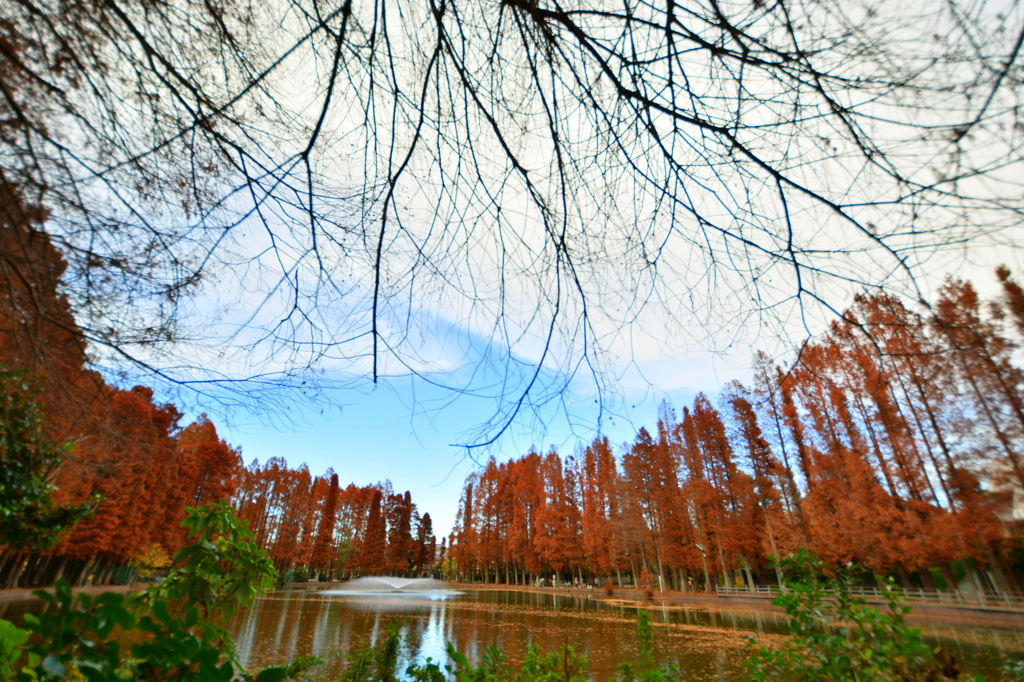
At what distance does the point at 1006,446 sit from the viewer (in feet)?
27.0

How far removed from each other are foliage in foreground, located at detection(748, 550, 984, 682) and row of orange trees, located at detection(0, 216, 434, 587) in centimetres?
289

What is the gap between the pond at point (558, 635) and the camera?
788 cm

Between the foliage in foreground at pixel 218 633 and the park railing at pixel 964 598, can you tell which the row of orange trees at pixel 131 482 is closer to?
the foliage in foreground at pixel 218 633

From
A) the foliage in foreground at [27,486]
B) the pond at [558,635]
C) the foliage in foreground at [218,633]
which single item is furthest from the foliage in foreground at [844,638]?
the foliage in foreground at [27,486]

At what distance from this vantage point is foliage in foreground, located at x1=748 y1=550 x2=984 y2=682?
78.2 inches

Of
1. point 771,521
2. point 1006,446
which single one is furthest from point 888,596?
point 771,521

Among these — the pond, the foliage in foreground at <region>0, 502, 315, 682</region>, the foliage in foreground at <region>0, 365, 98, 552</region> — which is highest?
the foliage in foreground at <region>0, 365, 98, 552</region>

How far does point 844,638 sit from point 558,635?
10299 millimetres

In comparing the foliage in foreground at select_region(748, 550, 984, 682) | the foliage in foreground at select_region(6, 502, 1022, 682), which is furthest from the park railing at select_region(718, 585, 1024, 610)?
the foliage in foreground at select_region(6, 502, 1022, 682)

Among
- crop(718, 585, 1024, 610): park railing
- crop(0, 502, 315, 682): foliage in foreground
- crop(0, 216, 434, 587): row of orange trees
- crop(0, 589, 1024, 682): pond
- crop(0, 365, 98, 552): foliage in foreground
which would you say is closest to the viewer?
crop(0, 502, 315, 682): foliage in foreground

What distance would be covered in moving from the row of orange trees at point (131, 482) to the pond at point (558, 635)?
3.87 metres

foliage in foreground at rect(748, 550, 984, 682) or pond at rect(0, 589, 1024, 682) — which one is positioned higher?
foliage in foreground at rect(748, 550, 984, 682)

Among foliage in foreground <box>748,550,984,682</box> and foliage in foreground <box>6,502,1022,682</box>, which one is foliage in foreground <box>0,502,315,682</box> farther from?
foliage in foreground <box>748,550,984,682</box>

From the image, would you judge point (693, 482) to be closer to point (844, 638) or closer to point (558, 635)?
point (558, 635)
